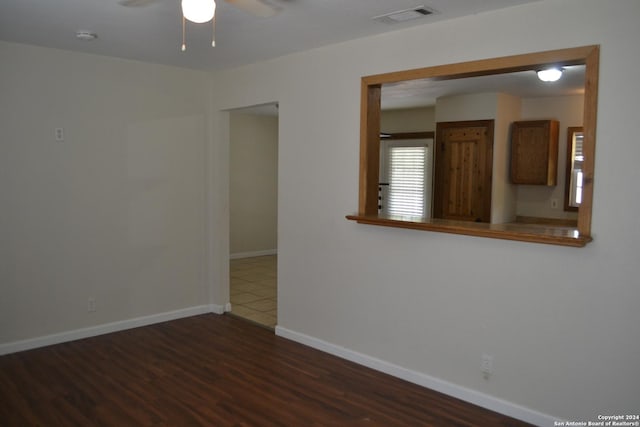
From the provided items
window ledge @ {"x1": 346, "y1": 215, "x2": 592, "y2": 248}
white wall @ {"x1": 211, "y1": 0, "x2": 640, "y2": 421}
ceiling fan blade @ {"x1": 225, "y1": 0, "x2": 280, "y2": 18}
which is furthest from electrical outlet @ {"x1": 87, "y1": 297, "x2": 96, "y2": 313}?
ceiling fan blade @ {"x1": 225, "y1": 0, "x2": 280, "y2": 18}

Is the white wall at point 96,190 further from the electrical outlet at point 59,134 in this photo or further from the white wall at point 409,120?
the white wall at point 409,120

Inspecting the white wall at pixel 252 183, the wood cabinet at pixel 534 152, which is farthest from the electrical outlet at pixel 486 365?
the white wall at pixel 252 183

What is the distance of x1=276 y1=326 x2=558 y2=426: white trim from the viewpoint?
Answer: 9.82 feet

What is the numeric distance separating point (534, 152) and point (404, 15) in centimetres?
348

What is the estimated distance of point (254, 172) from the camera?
28.3 ft

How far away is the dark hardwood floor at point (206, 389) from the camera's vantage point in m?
3.04

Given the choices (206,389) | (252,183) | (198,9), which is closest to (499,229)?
(198,9)

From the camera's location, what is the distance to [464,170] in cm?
610

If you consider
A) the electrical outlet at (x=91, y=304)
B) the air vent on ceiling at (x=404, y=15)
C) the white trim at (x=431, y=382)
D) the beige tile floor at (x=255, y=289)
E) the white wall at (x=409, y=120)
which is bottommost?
the beige tile floor at (x=255, y=289)

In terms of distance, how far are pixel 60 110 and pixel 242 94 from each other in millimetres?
1668

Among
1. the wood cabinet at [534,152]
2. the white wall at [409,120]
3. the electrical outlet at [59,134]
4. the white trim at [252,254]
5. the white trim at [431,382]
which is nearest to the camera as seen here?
the white trim at [431,382]

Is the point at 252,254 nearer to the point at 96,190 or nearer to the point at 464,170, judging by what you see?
the point at 464,170

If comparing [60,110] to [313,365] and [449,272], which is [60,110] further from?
[449,272]

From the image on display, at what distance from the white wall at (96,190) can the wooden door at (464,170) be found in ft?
10.0
